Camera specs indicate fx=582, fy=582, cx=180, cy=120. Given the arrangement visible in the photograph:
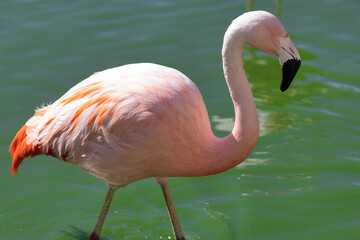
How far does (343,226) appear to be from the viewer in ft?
15.4

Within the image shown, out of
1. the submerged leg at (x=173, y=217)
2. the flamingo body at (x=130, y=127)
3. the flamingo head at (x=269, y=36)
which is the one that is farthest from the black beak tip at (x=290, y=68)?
the submerged leg at (x=173, y=217)

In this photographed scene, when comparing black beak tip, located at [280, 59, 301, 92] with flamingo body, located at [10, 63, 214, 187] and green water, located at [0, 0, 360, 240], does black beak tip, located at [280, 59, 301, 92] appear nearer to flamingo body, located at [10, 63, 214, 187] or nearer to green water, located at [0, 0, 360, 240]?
flamingo body, located at [10, 63, 214, 187]

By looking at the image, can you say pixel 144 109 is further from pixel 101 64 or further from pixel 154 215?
pixel 101 64

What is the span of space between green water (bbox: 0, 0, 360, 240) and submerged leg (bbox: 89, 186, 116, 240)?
0.28 m

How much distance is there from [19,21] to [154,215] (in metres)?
4.08

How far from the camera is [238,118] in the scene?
12.9 ft

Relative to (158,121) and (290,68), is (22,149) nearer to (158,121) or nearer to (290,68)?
(158,121)

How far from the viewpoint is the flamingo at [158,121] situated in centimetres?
384

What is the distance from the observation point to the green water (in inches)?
189

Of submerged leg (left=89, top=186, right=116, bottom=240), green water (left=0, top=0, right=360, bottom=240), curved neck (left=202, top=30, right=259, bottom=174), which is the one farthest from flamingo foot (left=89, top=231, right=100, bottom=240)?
curved neck (left=202, top=30, right=259, bottom=174)

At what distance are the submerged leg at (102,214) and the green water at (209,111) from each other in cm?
→ 28

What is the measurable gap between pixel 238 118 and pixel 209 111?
85.9 inches

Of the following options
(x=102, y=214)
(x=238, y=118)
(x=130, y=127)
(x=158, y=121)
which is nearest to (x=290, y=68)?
(x=238, y=118)

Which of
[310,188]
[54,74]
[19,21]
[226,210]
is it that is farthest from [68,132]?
[19,21]
